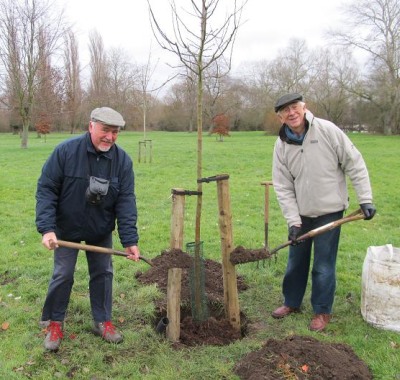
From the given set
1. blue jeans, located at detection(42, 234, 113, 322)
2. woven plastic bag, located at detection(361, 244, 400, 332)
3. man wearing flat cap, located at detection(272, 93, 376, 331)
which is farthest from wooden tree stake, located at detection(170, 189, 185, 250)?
woven plastic bag, located at detection(361, 244, 400, 332)

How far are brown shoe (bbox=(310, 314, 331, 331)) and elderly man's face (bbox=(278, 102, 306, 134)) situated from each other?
5.99 feet

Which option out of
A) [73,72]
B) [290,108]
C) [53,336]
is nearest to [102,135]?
[290,108]

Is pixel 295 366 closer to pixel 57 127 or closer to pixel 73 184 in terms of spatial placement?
pixel 73 184

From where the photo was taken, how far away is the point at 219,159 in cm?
1955

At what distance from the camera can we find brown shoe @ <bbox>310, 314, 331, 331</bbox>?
413 cm

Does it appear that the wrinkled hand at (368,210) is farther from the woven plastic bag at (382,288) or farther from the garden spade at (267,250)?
the woven plastic bag at (382,288)

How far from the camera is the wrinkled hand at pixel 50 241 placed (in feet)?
11.2

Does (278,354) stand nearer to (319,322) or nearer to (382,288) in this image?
(319,322)

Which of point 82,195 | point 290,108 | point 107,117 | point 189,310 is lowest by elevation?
point 189,310

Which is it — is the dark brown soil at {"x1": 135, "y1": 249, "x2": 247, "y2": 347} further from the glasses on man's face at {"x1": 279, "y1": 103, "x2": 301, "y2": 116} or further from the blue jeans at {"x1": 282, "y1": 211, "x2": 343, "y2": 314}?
the glasses on man's face at {"x1": 279, "y1": 103, "x2": 301, "y2": 116}

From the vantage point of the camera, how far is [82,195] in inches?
141

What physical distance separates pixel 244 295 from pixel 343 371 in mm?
1856

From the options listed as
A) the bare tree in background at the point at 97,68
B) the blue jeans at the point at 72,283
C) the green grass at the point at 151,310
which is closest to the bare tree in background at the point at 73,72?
the bare tree in background at the point at 97,68

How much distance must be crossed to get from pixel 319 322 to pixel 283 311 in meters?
0.42
